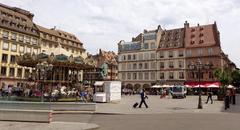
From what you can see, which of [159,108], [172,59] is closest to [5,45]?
[172,59]

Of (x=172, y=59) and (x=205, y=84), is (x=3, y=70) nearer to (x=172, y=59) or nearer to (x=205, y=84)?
(x=172, y=59)

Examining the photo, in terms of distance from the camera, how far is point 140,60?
79.1m

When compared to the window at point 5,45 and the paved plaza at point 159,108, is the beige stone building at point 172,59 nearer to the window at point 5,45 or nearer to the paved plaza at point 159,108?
the window at point 5,45

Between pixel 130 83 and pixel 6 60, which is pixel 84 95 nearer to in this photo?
pixel 6 60

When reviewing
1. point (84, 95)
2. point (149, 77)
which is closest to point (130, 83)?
point (149, 77)

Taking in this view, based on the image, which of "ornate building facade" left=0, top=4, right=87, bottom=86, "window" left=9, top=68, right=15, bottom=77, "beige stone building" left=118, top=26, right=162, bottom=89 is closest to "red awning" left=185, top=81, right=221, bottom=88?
"beige stone building" left=118, top=26, right=162, bottom=89

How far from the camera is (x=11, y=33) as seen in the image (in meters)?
62.7

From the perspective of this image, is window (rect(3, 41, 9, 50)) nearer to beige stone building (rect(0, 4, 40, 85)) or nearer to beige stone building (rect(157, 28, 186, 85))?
beige stone building (rect(0, 4, 40, 85))

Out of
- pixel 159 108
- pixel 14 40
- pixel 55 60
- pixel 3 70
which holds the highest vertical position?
pixel 14 40

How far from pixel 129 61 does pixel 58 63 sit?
51017mm

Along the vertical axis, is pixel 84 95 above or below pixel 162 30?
below

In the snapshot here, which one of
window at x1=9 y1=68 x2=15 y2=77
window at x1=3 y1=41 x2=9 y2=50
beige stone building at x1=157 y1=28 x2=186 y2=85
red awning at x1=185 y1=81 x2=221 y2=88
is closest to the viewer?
window at x1=9 y1=68 x2=15 y2=77

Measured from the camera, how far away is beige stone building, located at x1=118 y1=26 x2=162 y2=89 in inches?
3027

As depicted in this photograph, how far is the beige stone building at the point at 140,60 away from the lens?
76.9 m
